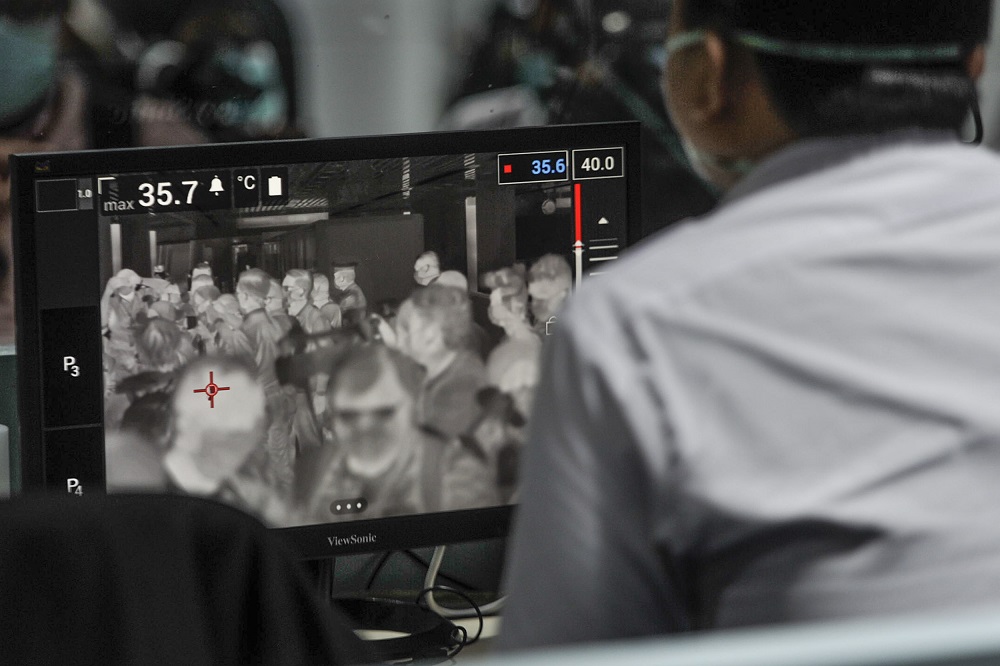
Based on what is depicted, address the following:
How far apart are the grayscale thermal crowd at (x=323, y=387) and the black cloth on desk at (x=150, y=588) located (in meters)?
0.43

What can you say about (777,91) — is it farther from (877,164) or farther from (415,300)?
(415,300)

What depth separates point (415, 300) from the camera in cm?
118

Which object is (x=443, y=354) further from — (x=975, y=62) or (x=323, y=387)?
(x=975, y=62)

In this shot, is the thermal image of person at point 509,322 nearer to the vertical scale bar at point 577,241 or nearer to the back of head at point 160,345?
the vertical scale bar at point 577,241

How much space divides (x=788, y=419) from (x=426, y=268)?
31.3 inches

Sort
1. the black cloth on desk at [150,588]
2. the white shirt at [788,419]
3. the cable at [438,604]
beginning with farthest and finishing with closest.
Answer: the cable at [438,604], the black cloth on desk at [150,588], the white shirt at [788,419]

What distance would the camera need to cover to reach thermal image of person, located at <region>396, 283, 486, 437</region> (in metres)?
1.18

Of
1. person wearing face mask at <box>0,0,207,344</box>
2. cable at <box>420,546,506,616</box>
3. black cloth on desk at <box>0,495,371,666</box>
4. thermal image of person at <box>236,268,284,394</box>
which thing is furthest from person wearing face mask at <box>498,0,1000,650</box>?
person wearing face mask at <box>0,0,207,344</box>

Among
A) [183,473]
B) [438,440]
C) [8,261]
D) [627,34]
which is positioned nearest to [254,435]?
[183,473]

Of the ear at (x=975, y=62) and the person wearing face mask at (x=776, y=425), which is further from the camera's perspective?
the ear at (x=975, y=62)

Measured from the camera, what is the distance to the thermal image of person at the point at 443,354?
118cm

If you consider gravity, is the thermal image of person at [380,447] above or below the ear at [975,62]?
below

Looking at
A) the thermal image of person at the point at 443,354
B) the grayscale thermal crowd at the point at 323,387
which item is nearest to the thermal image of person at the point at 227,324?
the grayscale thermal crowd at the point at 323,387

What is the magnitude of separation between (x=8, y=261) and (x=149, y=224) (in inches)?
11.3
